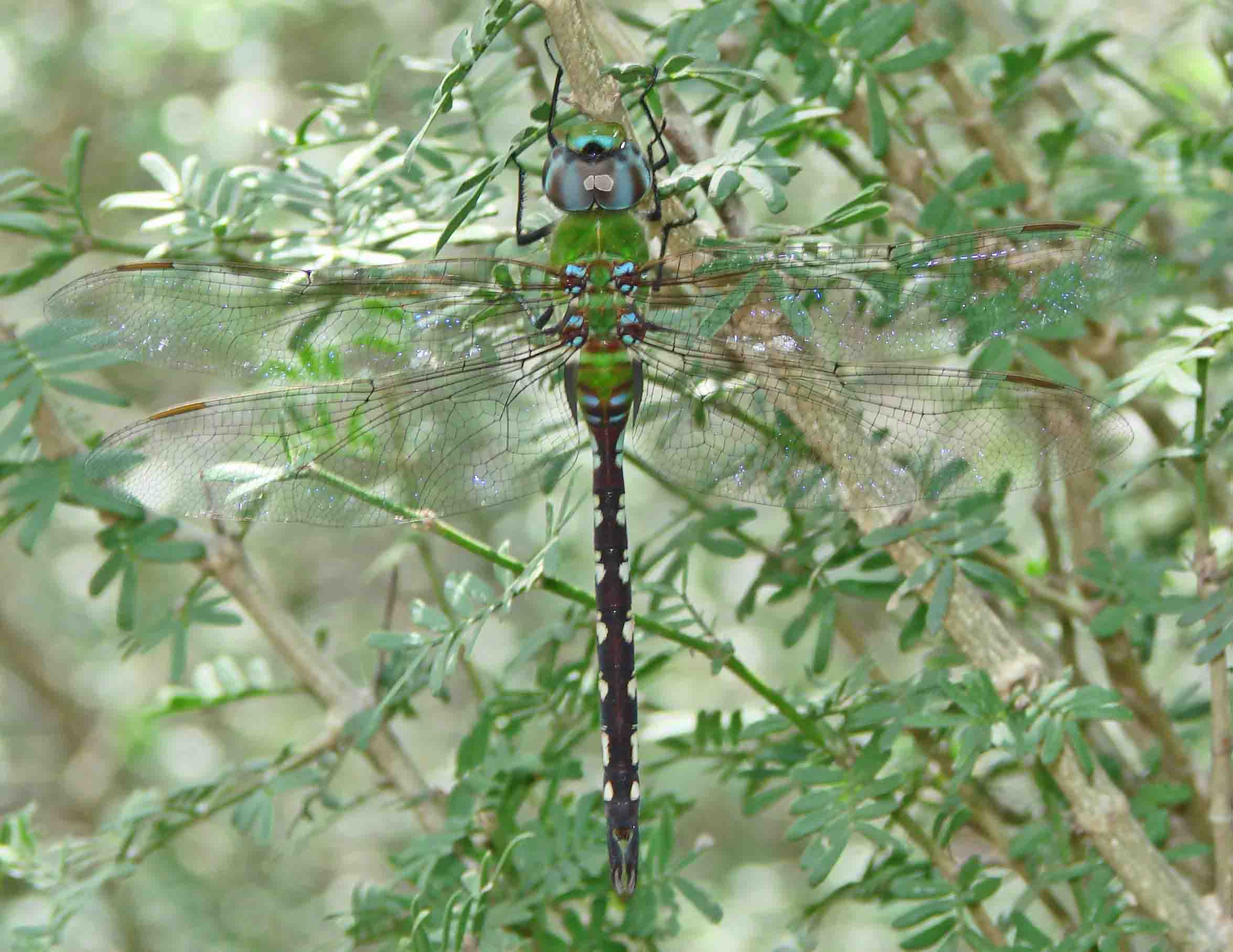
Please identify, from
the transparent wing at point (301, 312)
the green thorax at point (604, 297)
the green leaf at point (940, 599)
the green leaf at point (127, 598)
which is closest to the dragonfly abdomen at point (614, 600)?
the green thorax at point (604, 297)

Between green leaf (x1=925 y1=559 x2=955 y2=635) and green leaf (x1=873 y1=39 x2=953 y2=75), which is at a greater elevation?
green leaf (x1=873 y1=39 x2=953 y2=75)

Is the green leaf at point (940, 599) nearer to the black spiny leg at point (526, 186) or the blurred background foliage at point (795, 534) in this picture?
the blurred background foliage at point (795, 534)

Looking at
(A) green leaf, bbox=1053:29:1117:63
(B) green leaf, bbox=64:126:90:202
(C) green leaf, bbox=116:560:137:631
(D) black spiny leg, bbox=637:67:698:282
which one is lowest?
(C) green leaf, bbox=116:560:137:631

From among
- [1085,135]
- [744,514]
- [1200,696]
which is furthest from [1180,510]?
[744,514]

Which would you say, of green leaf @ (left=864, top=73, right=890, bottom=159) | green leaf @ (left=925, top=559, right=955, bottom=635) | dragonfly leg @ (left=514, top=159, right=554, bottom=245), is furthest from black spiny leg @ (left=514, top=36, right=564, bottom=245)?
green leaf @ (left=925, top=559, right=955, bottom=635)

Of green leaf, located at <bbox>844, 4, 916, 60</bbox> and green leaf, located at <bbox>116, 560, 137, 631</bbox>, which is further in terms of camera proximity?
green leaf, located at <bbox>116, 560, 137, 631</bbox>

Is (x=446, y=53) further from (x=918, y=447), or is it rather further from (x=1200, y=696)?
(x=1200, y=696)

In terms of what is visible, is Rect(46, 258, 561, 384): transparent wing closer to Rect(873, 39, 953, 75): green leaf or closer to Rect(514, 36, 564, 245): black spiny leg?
Rect(514, 36, 564, 245): black spiny leg
